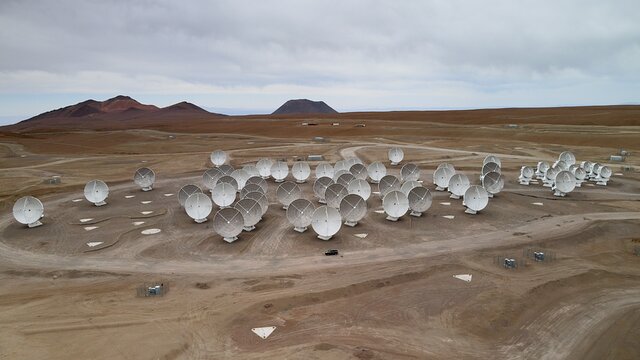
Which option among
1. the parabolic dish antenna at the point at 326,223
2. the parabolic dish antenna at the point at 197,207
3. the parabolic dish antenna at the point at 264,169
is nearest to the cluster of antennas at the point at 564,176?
the parabolic dish antenna at the point at 326,223

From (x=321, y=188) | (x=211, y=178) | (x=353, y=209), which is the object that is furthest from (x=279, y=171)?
(x=353, y=209)

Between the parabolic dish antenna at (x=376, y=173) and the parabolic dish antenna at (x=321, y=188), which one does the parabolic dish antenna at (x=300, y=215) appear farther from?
the parabolic dish antenna at (x=376, y=173)

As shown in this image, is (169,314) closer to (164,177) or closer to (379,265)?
(379,265)

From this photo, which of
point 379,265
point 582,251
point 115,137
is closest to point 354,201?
point 379,265

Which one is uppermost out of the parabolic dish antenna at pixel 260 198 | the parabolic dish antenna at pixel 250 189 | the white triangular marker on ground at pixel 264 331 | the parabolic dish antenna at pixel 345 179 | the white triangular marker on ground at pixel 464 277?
the parabolic dish antenna at pixel 345 179

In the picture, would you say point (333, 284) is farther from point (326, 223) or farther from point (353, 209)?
point (353, 209)

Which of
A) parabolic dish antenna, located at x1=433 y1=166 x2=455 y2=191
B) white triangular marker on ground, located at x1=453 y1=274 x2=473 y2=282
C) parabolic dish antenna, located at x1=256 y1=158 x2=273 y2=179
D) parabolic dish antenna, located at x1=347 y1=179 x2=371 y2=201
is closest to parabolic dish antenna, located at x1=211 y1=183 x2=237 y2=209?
parabolic dish antenna, located at x1=347 y1=179 x2=371 y2=201
